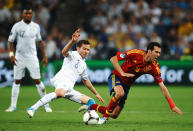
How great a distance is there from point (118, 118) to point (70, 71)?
1.57 metres

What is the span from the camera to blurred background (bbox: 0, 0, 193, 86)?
17.5 meters

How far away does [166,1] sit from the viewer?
71.0 ft

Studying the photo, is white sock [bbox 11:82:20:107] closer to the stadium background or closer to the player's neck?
the stadium background

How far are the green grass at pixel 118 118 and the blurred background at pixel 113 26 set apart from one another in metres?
3.84

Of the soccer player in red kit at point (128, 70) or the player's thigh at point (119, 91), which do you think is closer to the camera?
the soccer player in red kit at point (128, 70)

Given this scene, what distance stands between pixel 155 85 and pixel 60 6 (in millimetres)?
6583

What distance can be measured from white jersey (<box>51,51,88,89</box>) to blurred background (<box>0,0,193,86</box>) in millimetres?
8827

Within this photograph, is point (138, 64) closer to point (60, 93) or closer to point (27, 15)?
point (60, 93)

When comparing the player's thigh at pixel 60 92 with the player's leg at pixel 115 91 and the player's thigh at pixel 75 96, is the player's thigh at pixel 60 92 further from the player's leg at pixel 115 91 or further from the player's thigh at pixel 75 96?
the player's leg at pixel 115 91

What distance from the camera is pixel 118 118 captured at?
29.5ft

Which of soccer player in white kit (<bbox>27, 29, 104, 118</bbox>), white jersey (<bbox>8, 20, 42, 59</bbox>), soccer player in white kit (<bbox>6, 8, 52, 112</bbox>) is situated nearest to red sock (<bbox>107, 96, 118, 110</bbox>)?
soccer player in white kit (<bbox>27, 29, 104, 118</bbox>)

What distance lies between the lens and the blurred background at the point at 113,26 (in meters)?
17.5

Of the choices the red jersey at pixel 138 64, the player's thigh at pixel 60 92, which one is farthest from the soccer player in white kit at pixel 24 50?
the red jersey at pixel 138 64

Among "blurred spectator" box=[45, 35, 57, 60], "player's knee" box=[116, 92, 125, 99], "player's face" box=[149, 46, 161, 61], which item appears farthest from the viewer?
"blurred spectator" box=[45, 35, 57, 60]
